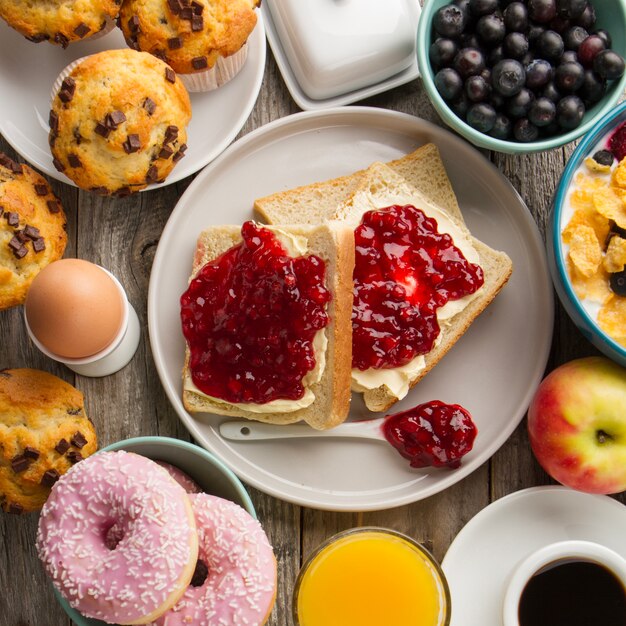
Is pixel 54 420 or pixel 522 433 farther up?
pixel 54 420

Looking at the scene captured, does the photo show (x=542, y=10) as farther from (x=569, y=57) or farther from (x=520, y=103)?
(x=520, y=103)

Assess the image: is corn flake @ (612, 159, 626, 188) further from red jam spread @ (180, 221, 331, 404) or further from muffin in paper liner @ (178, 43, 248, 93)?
muffin in paper liner @ (178, 43, 248, 93)

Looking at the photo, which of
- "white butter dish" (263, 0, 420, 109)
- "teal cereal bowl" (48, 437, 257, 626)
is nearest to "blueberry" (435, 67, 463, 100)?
"white butter dish" (263, 0, 420, 109)

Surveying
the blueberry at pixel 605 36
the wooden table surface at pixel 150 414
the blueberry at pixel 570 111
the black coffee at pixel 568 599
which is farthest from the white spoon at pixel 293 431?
the blueberry at pixel 605 36

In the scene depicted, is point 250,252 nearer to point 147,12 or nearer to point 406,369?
point 406,369

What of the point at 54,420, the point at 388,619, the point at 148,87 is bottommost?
the point at 388,619

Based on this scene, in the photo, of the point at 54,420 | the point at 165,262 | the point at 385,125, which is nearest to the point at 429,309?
the point at 385,125
